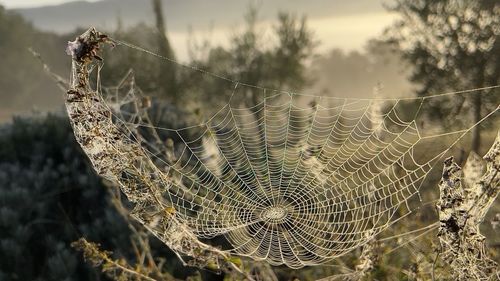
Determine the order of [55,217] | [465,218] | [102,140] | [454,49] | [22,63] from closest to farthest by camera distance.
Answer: [465,218]
[102,140]
[55,217]
[454,49]
[22,63]

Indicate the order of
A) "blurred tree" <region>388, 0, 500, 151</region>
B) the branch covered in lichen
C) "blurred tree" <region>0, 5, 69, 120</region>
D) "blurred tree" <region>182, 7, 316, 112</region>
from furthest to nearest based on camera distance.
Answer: "blurred tree" <region>0, 5, 69, 120</region>
"blurred tree" <region>182, 7, 316, 112</region>
"blurred tree" <region>388, 0, 500, 151</region>
the branch covered in lichen

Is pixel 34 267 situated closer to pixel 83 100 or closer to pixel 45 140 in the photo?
pixel 45 140

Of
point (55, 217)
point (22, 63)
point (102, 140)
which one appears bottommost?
point (55, 217)

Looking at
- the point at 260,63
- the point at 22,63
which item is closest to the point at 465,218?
the point at 260,63

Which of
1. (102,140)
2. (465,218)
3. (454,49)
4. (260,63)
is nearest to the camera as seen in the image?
(465,218)

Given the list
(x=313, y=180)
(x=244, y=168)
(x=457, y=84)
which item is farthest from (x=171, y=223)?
(x=457, y=84)

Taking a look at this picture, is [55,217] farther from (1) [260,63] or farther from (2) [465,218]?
(1) [260,63]

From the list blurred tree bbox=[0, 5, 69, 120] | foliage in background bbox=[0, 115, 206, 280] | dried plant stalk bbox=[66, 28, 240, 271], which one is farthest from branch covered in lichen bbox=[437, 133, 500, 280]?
blurred tree bbox=[0, 5, 69, 120]

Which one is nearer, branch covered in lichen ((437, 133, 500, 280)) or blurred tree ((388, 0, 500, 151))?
branch covered in lichen ((437, 133, 500, 280))

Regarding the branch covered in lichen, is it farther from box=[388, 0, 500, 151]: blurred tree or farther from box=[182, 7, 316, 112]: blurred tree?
box=[182, 7, 316, 112]: blurred tree
